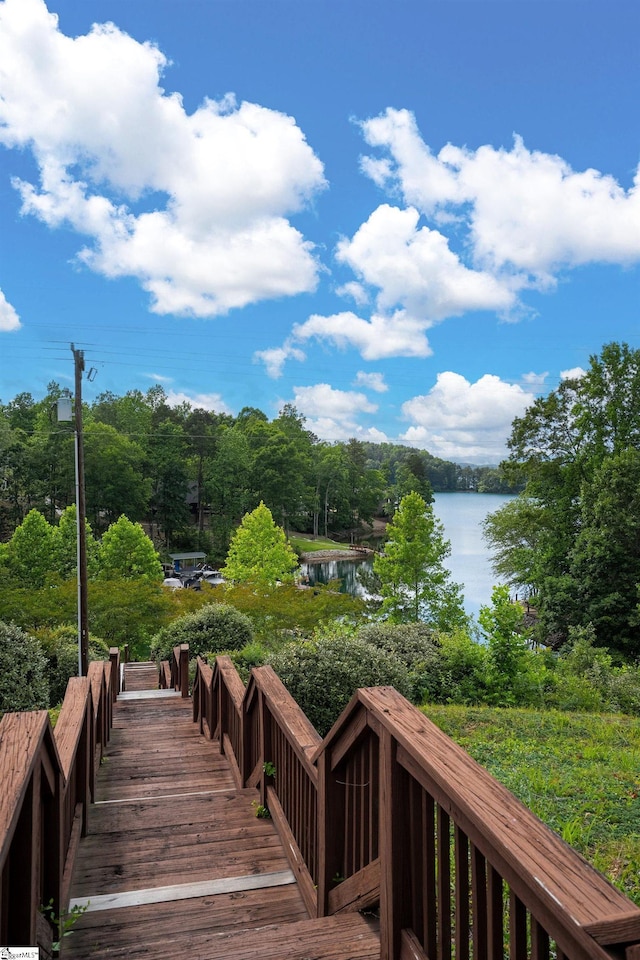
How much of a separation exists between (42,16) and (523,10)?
638 inches

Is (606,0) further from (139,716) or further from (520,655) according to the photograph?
(139,716)

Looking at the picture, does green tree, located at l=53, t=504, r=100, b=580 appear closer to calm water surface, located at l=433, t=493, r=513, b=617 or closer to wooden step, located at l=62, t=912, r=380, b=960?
calm water surface, located at l=433, t=493, r=513, b=617

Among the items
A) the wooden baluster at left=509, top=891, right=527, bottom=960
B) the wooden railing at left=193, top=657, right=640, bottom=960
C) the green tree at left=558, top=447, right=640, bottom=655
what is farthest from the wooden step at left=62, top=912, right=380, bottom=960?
the green tree at left=558, top=447, right=640, bottom=655

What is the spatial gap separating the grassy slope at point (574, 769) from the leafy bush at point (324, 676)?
41.3 inches

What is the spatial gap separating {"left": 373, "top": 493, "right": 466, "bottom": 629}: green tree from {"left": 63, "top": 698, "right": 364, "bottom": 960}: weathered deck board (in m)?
19.8

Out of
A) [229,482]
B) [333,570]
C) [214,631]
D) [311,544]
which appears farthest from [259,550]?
[311,544]

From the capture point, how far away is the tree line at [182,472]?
49062 millimetres

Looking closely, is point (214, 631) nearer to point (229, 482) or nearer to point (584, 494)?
point (584, 494)

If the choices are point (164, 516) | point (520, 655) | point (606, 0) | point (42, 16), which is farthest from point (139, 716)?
point (164, 516)

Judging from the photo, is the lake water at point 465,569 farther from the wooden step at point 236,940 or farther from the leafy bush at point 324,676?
the wooden step at point 236,940

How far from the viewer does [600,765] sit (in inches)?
218

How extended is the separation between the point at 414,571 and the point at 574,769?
19558 mm

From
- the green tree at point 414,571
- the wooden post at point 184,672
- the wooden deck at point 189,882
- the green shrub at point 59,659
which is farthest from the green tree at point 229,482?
the wooden deck at point 189,882

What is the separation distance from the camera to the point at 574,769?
5250 millimetres
